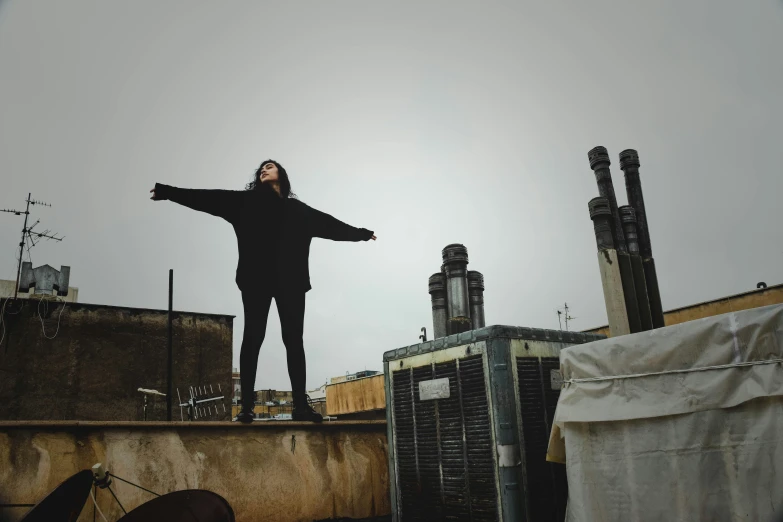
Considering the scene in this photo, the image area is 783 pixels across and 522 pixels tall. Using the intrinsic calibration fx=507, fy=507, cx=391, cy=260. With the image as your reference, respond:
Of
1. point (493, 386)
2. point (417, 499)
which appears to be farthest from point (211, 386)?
point (493, 386)

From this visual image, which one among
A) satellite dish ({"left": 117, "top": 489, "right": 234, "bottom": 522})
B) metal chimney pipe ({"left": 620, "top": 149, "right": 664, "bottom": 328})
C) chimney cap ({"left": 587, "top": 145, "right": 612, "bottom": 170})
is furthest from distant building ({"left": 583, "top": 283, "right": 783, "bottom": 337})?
satellite dish ({"left": 117, "top": 489, "right": 234, "bottom": 522})

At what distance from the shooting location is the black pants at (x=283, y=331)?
6371mm

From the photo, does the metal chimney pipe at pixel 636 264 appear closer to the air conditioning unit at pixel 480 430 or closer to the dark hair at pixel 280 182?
the air conditioning unit at pixel 480 430

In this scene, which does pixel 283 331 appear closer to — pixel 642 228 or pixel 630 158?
pixel 642 228

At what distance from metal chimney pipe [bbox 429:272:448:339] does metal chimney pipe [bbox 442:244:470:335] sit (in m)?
0.11

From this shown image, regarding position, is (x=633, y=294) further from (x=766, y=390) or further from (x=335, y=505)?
(x=335, y=505)

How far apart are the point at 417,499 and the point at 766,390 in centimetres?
307

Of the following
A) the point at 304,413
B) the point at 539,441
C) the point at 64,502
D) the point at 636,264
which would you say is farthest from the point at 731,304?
the point at 64,502

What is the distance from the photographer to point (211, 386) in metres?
14.8

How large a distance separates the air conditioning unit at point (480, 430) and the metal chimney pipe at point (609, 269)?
27.5 inches

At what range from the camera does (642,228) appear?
6191 mm

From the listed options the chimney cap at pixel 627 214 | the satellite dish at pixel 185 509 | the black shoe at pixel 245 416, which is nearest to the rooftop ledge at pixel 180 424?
the black shoe at pixel 245 416

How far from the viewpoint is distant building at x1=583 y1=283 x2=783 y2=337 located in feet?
34.1

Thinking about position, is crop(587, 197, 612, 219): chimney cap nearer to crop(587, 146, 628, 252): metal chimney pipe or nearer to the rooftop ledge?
crop(587, 146, 628, 252): metal chimney pipe
